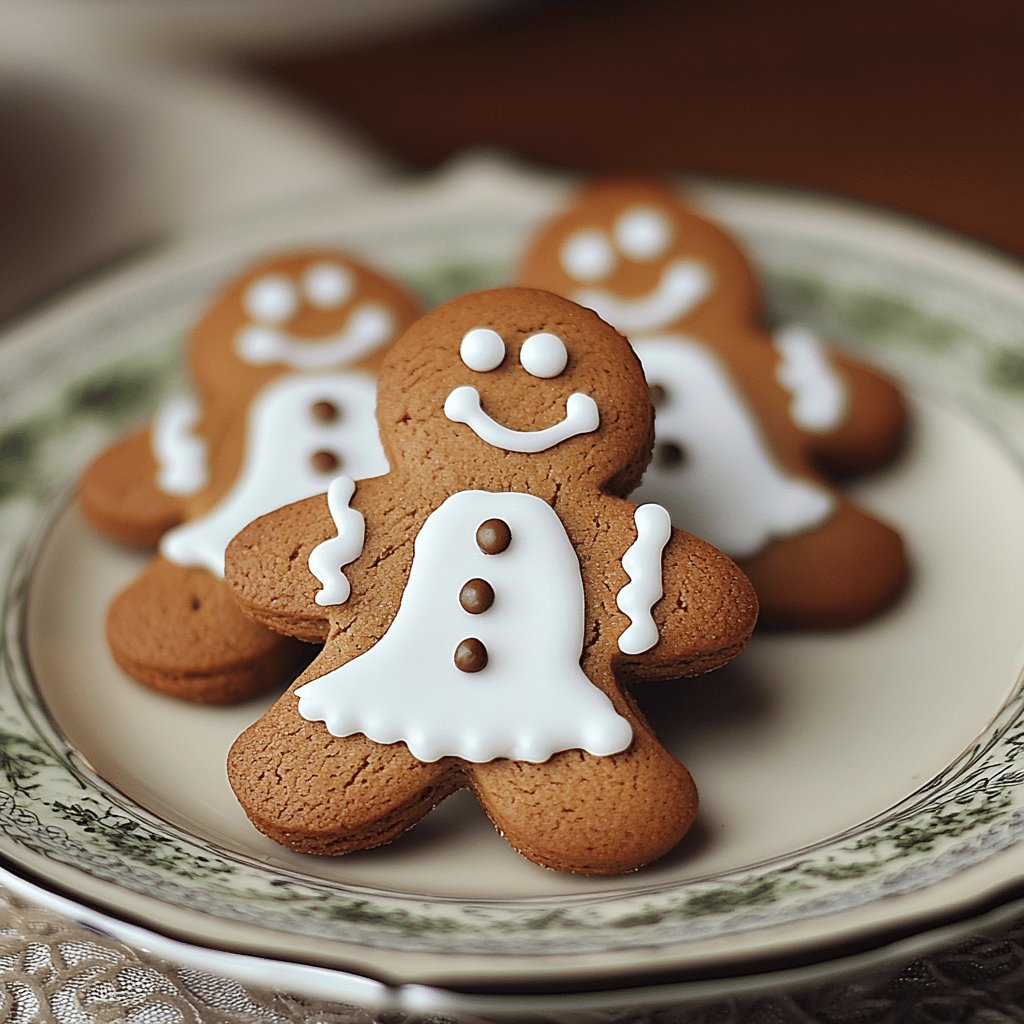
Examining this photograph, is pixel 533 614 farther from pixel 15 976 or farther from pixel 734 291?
pixel 734 291

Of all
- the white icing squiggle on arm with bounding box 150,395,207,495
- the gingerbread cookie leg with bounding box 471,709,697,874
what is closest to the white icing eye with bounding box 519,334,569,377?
the gingerbread cookie leg with bounding box 471,709,697,874

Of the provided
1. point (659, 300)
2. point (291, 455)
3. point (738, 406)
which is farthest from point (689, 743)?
point (659, 300)

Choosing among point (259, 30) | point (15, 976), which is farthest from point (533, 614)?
point (259, 30)

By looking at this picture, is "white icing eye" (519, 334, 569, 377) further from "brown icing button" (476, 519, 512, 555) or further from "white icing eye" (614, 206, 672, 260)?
"white icing eye" (614, 206, 672, 260)

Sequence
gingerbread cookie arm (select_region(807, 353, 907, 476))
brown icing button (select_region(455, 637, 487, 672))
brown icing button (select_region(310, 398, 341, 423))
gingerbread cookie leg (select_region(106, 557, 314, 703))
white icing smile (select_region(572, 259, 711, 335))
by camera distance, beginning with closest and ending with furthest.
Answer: brown icing button (select_region(455, 637, 487, 672)), gingerbread cookie leg (select_region(106, 557, 314, 703)), brown icing button (select_region(310, 398, 341, 423)), gingerbread cookie arm (select_region(807, 353, 907, 476)), white icing smile (select_region(572, 259, 711, 335))

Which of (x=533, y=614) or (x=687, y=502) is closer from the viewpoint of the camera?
(x=533, y=614)

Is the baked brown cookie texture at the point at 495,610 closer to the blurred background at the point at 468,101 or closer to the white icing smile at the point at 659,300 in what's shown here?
the white icing smile at the point at 659,300

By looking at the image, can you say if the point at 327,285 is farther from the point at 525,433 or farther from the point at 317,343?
the point at 525,433

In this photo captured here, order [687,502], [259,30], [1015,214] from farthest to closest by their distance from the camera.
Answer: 1. [259,30]
2. [1015,214]
3. [687,502]
